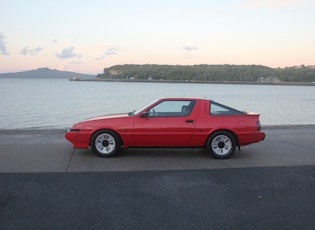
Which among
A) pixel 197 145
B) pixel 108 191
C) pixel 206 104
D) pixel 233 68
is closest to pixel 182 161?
pixel 197 145

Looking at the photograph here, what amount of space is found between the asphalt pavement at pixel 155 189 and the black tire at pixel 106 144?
0.21 m

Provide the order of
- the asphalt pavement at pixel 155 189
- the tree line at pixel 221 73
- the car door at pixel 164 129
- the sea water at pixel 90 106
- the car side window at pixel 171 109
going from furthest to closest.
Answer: the tree line at pixel 221 73 → the sea water at pixel 90 106 → the car side window at pixel 171 109 → the car door at pixel 164 129 → the asphalt pavement at pixel 155 189

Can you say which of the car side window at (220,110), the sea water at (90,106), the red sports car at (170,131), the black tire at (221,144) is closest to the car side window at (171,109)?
the red sports car at (170,131)

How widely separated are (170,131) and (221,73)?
523ft

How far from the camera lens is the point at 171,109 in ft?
29.6

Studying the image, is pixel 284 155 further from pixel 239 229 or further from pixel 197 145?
pixel 239 229

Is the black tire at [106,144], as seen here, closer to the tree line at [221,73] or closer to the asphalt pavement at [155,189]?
the asphalt pavement at [155,189]

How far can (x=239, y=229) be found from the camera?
4613 mm

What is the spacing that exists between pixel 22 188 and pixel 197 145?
402 centimetres

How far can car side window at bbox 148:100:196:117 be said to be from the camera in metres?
8.94

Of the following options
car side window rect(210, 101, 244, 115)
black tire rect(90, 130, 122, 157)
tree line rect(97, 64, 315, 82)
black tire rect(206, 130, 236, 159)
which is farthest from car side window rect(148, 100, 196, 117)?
tree line rect(97, 64, 315, 82)

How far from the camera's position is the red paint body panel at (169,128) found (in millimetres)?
8742

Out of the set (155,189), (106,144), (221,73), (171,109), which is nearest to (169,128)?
(171,109)

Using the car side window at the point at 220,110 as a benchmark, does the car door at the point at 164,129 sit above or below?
below
